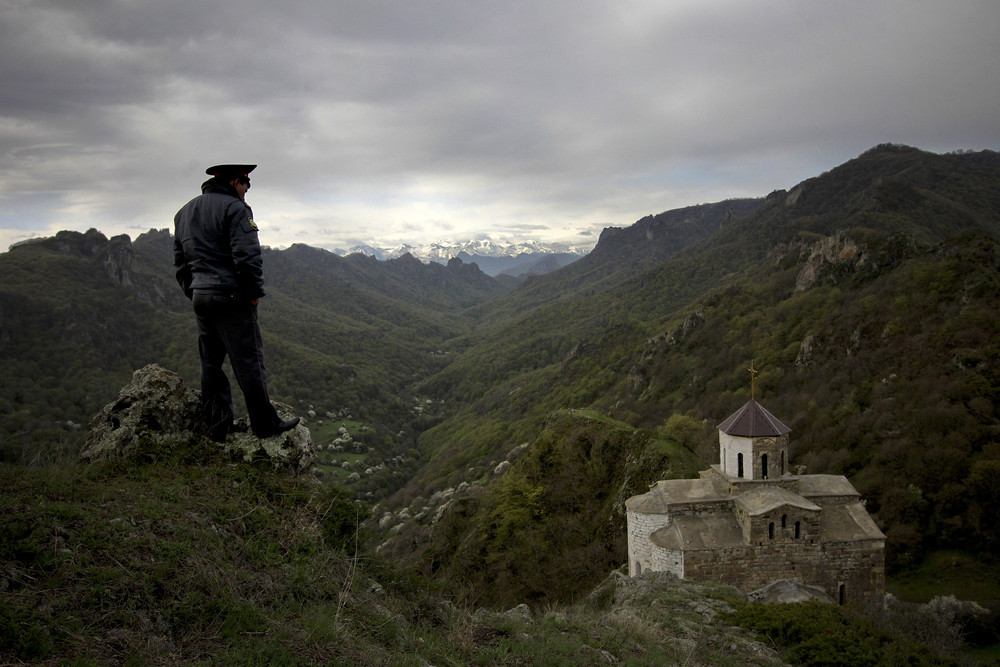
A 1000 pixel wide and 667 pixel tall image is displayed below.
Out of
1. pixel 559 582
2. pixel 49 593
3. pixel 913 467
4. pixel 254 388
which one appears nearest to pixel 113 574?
pixel 49 593

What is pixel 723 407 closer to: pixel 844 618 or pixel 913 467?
pixel 913 467

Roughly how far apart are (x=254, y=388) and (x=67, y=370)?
5257 centimetres

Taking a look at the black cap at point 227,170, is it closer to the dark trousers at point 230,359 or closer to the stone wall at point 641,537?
the dark trousers at point 230,359

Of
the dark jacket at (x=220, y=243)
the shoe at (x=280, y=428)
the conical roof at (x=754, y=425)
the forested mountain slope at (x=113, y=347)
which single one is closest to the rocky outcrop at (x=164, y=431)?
the shoe at (x=280, y=428)

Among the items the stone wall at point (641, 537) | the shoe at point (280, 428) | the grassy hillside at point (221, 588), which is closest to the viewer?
the grassy hillside at point (221, 588)

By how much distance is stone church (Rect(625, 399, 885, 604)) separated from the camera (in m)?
14.2

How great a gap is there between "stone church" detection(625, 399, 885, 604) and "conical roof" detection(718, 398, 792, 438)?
31 millimetres

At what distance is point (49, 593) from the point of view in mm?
3342

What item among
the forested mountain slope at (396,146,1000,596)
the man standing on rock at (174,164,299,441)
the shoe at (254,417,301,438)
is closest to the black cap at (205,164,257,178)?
the man standing on rock at (174,164,299,441)

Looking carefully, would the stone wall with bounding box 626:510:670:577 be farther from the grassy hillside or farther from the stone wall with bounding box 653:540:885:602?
the grassy hillside

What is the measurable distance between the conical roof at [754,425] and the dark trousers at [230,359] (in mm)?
13932

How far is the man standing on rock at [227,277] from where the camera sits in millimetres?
5926

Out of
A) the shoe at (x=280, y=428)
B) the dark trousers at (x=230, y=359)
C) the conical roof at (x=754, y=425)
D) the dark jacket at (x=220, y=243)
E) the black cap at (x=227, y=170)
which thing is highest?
the black cap at (x=227, y=170)

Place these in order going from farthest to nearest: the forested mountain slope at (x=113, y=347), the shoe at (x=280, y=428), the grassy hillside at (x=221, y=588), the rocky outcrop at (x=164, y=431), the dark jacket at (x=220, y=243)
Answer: the forested mountain slope at (x=113, y=347) → the shoe at (x=280, y=428) → the rocky outcrop at (x=164, y=431) → the dark jacket at (x=220, y=243) → the grassy hillside at (x=221, y=588)
